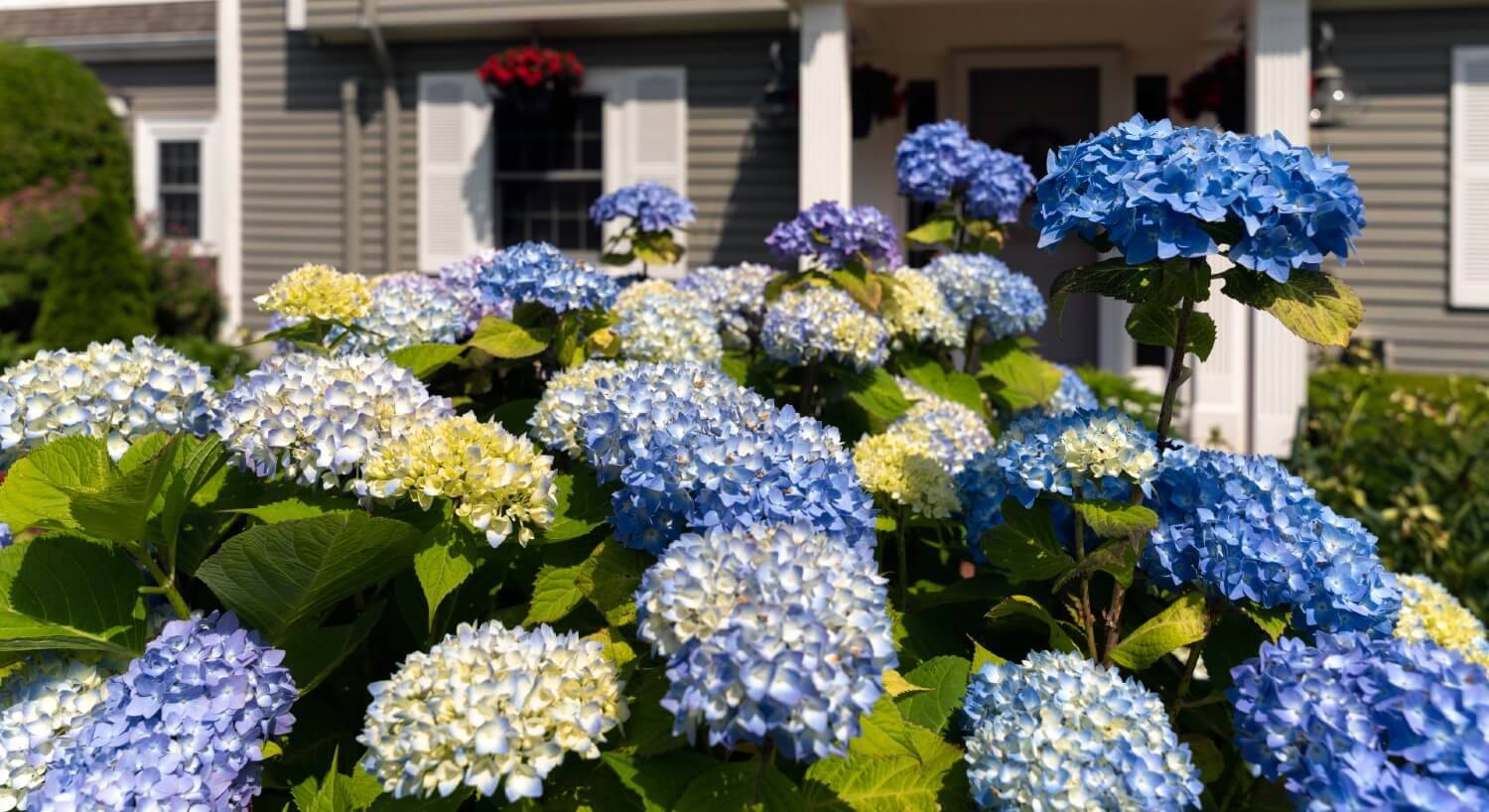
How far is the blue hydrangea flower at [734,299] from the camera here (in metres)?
2.31

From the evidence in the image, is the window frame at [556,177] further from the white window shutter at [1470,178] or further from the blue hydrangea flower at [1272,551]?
the blue hydrangea flower at [1272,551]

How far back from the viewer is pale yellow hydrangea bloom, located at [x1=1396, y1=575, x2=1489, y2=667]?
150 centimetres

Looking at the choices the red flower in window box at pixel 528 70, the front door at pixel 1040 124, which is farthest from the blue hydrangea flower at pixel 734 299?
the front door at pixel 1040 124

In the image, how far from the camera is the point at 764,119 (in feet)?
24.3

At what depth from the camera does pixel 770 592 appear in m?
0.89

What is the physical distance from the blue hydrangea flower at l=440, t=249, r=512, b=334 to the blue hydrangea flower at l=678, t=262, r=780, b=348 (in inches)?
17.1

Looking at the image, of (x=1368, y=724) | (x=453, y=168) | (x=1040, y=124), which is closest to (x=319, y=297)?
(x=1368, y=724)

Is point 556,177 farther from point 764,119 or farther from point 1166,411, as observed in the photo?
point 1166,411

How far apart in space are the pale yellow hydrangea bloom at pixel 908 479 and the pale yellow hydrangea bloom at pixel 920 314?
0.63 m

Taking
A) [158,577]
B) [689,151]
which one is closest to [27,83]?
[689,151]

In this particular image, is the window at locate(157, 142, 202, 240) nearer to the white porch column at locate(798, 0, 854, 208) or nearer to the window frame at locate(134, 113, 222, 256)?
the window frame at locate(134, 113, 222, 256)

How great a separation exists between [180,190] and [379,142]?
2.87m

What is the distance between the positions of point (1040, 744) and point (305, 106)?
8675 mm

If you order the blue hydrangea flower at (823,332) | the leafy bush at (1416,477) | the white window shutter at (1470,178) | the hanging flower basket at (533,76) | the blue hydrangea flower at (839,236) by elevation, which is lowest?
the leafy bush at (1416,477)
